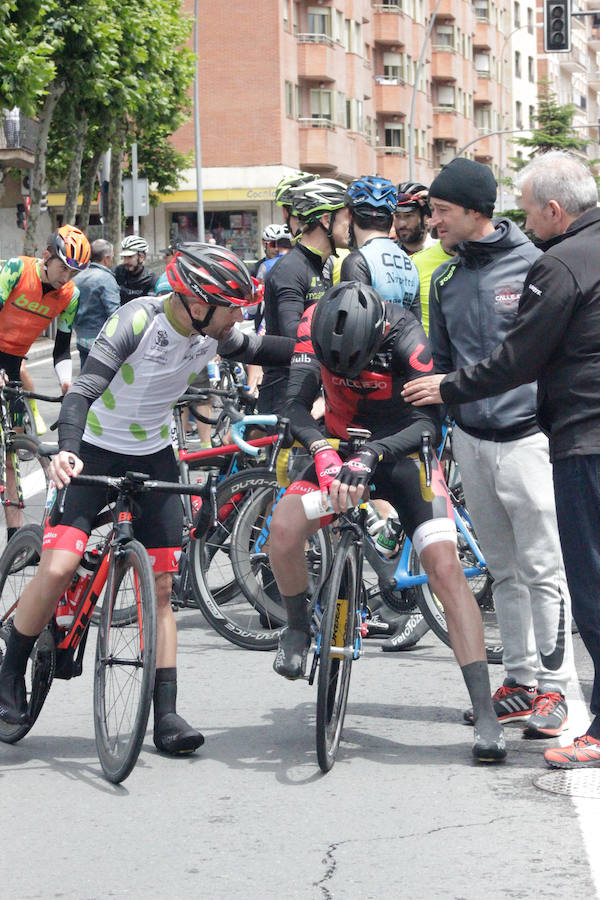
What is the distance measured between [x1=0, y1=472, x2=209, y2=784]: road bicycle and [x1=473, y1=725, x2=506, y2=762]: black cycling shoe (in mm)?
1180

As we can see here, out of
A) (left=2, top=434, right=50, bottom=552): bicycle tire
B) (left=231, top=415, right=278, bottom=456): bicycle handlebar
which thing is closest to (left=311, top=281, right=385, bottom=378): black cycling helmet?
(left=231, top=415, right=278, bottom=456): bicycle handlebar

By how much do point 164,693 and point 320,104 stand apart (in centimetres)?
6387

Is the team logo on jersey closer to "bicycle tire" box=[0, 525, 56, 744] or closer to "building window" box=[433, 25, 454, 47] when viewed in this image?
"bicycle tire" box=[0, 525, 56, 744]

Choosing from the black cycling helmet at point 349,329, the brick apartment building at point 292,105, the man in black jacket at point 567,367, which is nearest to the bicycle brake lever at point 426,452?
the man in black jacket at point 567,367

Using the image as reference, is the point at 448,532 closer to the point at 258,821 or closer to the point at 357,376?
the point at 357,376

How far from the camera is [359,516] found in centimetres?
589

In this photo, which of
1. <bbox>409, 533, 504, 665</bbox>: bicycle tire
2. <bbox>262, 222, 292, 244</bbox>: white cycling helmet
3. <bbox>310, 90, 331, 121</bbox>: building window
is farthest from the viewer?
<bbox>310, 90, 331, 121</bbox>: building window

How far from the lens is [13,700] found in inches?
236

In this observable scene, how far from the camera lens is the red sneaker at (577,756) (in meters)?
5.56

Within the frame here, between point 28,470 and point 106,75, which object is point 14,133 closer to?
point 106,75

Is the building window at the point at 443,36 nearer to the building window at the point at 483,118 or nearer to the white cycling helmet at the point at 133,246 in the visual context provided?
the building window at the point at 483,118

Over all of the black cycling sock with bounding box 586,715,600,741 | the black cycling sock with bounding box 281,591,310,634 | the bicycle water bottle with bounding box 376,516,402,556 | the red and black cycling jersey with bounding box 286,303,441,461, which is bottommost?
the black cycling sock with bounding box 586,715,600,741

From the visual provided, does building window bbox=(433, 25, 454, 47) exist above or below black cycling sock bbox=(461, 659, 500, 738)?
above

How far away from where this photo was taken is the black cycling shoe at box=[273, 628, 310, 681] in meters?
5.98
